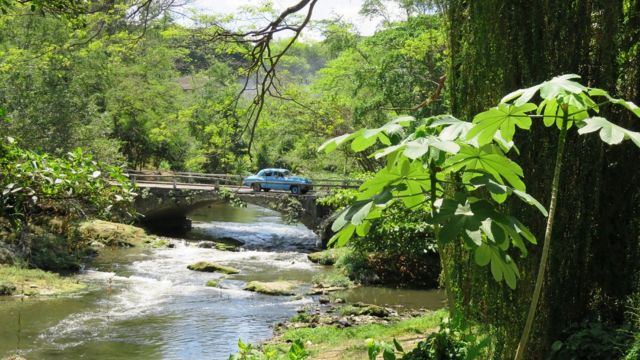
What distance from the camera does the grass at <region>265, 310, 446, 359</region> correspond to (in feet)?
32.7

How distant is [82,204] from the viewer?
5809 mm

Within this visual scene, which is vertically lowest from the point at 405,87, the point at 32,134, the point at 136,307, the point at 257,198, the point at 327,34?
the point at 136,307

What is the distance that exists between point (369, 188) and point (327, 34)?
2431 cm

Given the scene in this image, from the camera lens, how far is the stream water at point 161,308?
12.1 meters

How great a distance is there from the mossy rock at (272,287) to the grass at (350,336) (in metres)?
4.37

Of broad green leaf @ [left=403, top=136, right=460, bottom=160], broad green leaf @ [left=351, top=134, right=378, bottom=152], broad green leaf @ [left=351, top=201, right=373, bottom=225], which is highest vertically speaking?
broad green leaf @ [left=351, top=134, right=378, bottom=152]

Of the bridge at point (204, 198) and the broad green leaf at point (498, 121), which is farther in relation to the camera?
the bridge at point (204, 198)

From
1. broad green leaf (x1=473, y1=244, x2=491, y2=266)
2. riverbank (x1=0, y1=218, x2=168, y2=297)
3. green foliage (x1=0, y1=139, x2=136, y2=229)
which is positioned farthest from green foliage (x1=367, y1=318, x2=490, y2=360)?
riverbank (x1=0, y1=218, x2=168, y2=297)

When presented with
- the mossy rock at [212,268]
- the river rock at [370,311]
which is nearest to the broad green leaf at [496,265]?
the river rock at [370,311]

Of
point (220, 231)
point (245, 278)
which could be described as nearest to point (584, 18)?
point (245, 278)

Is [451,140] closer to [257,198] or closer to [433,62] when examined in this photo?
[433,62]

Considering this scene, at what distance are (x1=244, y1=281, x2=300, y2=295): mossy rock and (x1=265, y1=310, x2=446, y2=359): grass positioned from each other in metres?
4.37

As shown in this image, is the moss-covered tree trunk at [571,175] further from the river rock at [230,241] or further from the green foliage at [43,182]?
the river rock at [230,241]

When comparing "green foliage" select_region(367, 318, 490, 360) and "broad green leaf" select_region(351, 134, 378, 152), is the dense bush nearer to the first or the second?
"green foliage" select_region(367, 318, 490, 360)
